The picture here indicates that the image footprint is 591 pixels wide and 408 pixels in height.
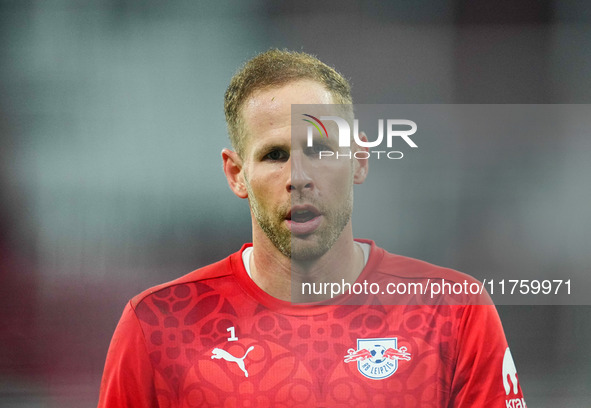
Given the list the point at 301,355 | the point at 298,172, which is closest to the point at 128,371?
the point at 301,355

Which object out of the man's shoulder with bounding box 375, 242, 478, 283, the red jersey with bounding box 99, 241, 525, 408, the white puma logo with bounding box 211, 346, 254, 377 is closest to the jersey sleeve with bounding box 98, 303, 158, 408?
the red jersey with bounding box 99, 241, 525, 408

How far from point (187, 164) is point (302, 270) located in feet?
1.44

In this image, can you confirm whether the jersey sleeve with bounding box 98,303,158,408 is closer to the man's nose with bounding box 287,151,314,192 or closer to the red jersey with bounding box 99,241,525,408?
the red jersey with bounding box 99,241,525,408

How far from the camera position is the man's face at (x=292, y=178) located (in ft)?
4.76

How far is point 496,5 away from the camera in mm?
1584

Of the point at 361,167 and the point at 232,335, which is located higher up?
the point at 361,167

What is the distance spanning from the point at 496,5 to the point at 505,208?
58cm

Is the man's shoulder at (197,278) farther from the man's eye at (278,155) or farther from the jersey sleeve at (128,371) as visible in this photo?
the man's eye at (278,155)

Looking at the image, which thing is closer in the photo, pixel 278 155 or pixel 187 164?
pixel 278 155

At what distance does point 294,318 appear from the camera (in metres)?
1.50

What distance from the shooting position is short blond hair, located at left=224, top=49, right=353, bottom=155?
1505 millimetres

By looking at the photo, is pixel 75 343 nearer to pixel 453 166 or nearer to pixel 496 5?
pixel 453 166

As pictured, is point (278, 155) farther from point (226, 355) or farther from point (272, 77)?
point (226, 355)

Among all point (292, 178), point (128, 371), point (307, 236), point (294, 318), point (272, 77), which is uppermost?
point (272, 77)
